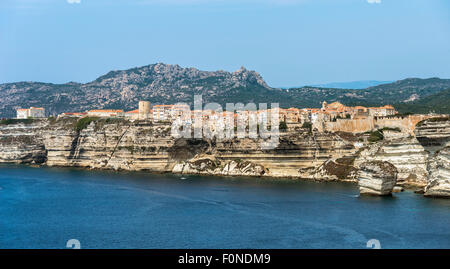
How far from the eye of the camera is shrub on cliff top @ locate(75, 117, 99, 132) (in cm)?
7275

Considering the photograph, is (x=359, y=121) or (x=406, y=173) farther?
(x=359, y=121)

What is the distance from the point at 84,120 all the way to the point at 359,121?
3786 cm

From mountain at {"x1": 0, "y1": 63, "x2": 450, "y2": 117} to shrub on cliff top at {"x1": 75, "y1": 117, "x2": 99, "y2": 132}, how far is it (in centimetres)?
4489

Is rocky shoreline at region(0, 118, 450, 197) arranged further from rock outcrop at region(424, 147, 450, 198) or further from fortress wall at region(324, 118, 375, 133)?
fortress wall at region(324, 118, 375, 133)

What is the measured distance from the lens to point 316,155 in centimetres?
5456

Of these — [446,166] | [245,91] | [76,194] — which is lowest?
[76,194]

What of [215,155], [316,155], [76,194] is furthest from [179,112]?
[76,194]

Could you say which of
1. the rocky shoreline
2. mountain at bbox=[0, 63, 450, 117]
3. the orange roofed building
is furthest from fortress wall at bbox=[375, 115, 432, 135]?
mountain at bbox=[0, 63, 450, 117]

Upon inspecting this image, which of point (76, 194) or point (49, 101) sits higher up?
point (49, 101)

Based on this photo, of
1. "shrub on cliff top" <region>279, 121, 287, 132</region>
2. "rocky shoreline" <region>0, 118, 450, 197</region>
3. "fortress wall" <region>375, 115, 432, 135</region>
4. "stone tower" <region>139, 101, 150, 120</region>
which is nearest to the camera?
"rocky shoreline" <region>0, 118, 450, 197</region>

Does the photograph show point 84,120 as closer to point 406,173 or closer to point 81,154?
point 81,154

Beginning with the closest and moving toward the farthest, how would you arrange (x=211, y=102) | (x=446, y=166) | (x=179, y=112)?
1. (x=446, y=166)
2. (x=179, y=112)
3. (x=211, y=102)

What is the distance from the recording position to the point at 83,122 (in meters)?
73.9
